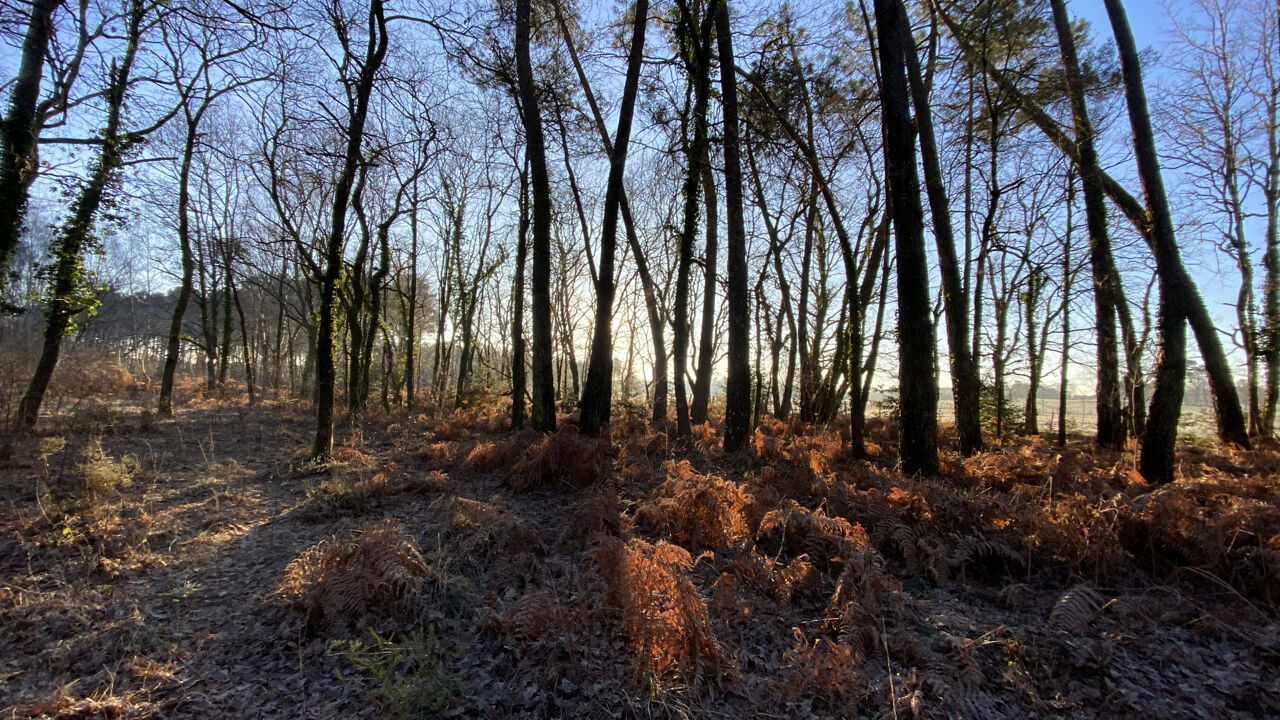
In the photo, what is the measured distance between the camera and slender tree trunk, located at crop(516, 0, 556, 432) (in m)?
9.00

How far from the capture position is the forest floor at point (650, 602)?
2.59 m

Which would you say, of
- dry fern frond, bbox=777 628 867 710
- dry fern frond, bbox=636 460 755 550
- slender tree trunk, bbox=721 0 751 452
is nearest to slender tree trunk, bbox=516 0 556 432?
slender tree trunk, bbox=721 0 751 452

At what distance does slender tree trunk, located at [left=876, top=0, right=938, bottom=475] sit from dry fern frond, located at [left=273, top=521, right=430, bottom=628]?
19.7 feet

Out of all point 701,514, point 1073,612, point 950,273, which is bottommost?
point 1073,612

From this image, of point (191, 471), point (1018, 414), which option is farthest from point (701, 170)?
point (1018, 414)

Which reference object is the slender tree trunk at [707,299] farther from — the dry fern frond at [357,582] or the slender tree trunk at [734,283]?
the dry fern frond at [357,582]

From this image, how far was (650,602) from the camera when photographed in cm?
308

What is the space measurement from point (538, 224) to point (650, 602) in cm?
765

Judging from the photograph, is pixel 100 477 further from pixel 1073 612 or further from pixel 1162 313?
pixel 1162 313

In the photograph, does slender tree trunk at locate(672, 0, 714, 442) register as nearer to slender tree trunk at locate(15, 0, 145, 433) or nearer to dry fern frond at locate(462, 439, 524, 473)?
dry fern frond at locate(462, 439, 524, 473)

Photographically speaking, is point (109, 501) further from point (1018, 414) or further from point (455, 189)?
point (1018, 414)

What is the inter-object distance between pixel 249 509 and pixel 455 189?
51.3 ft

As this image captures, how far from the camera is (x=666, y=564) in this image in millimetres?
3490

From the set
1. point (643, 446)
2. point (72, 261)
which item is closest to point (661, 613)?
point (643, 446)
